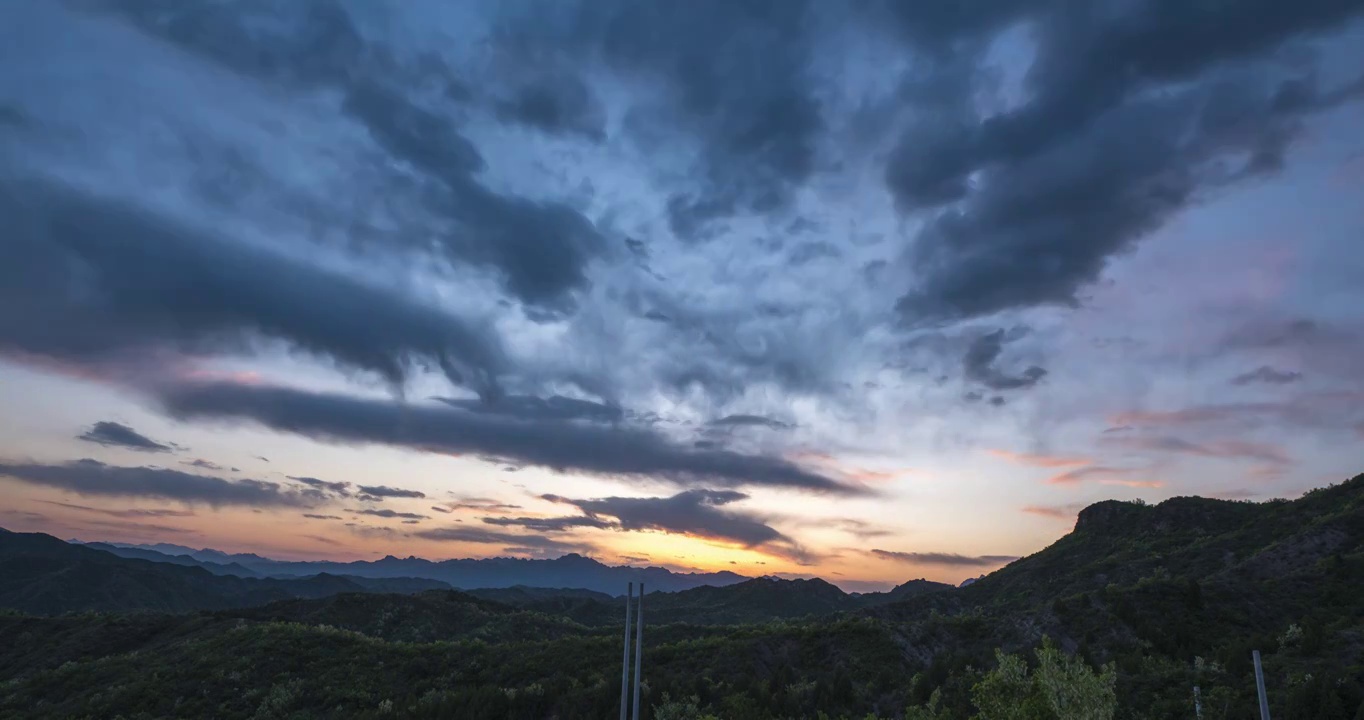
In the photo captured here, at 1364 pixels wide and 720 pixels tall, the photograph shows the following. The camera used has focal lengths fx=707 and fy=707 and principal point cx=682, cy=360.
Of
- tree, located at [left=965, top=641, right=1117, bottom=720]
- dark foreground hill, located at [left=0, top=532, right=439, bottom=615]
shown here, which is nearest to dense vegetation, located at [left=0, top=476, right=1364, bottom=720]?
Result: tree, located at [left=965, top=641, right=1117, bottom=720]

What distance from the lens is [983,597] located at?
9412 cm

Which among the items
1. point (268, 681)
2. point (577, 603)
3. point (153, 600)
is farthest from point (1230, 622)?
point (153, 600)

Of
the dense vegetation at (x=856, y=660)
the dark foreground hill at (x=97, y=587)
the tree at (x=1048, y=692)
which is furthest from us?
the dark foreground hill at (x=97, y=587)

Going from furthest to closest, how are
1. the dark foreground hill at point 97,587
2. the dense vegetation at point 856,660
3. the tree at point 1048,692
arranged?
the dark foreground hill at point 97,587
the dense vegetation at point 856,660
the tree at point 1048,692

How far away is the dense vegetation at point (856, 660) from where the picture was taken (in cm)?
3103

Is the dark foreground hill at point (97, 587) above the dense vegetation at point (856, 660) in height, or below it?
below

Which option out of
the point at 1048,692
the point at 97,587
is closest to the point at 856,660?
the point at 1048,692

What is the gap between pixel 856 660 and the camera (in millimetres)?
48812

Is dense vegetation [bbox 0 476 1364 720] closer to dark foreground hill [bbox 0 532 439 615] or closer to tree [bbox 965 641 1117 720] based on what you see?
tree [bbox 965 641 1117 720]

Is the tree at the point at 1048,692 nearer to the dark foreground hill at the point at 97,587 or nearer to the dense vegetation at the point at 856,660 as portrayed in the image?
the dense vegetation at the point at 856,660

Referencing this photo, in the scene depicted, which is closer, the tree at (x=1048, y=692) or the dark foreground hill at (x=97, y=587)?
the tree at (x=1048, y=692)

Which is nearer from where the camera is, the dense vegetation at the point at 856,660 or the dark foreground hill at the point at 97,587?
the dense vegetation at the point at 856,660

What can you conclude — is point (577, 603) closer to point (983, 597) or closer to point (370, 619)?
point (370, 619)

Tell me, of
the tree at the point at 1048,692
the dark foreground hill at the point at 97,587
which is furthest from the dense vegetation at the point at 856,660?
the dark foreground hill at the point at 97,587
